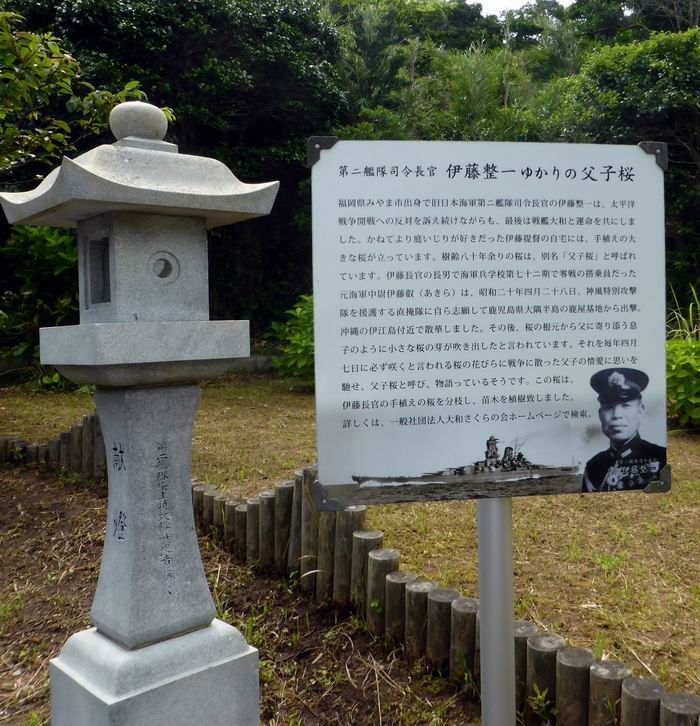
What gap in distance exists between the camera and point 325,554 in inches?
121

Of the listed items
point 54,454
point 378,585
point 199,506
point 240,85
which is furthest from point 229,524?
point 240,85

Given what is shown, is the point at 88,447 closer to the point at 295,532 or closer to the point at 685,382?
the point at 295,532

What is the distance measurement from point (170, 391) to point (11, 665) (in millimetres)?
1589

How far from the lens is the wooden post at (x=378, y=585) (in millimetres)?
2773

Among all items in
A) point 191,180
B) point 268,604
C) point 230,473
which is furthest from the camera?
point 230,473

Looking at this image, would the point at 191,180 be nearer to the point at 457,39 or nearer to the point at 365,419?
the point at 365,419

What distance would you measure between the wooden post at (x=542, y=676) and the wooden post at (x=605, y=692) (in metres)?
0.13

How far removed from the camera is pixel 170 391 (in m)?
2.39

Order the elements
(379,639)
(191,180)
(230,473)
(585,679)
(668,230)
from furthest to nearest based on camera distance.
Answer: (668,230) → (230,473) → (379,639) → (191,180) → (585,679)

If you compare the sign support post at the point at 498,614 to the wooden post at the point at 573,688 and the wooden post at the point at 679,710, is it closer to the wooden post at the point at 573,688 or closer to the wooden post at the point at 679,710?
the wooden post at the point at 573,688

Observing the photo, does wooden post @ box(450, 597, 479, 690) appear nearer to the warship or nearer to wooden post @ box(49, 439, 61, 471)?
the warship

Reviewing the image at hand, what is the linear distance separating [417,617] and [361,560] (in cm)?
36

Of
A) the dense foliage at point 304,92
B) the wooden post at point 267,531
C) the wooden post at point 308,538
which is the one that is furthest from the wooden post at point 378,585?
the dense foliage at point 304,92

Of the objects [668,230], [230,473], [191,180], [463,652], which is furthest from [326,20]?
[463,652]
